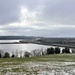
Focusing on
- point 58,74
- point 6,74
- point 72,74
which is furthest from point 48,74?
point 6,74

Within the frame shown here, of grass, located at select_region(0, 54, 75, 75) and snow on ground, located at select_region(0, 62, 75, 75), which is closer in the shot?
snow on ground, located at select_region(0, 62, 75, 75)

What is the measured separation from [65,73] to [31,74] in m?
3.23

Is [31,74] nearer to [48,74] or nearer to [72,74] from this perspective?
[48,74]

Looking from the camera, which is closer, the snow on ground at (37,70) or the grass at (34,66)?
the snow on ground at (37,70)

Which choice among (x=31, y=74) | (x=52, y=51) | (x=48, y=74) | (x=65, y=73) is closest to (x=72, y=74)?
(x=65, y=73)

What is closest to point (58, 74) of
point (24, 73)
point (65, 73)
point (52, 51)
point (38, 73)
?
point (65, 73)

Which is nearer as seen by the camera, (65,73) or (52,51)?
(65,73)

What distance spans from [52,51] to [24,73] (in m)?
63.1

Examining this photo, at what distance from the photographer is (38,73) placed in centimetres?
1670

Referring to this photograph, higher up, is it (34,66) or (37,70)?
(37,70)

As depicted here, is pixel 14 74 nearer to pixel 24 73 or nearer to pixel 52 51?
pixel 24 73

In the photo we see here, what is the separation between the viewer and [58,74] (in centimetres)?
1627

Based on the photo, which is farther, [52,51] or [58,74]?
[52,51]

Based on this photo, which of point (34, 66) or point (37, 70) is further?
point (34, 66)
